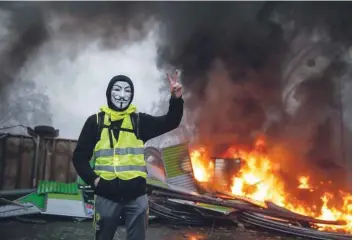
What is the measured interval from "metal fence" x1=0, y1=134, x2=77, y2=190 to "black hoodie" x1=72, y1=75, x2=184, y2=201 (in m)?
6.56

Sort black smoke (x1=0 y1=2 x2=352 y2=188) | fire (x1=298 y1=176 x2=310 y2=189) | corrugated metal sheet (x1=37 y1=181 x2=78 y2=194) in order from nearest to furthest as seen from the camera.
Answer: corrugated metal sheet (x1=37 y1=181 x2=78 y2=194) < fire (x1=298 y1=176 x2=310 y2=189) < black smoke (x1=0 y1=2 x2=352 y2=188)

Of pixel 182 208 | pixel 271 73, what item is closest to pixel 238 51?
pixel 271 73

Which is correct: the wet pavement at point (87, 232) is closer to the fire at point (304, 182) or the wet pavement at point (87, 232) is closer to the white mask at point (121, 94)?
the fire at point (304, 182)

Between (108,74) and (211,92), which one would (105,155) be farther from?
(211,92)

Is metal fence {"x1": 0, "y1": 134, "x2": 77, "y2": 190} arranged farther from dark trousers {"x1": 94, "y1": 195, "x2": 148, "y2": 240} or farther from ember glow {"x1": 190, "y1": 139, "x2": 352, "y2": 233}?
dark trousers {"x1": 94, "y1": 195, "x2": 148, "y2": 240}

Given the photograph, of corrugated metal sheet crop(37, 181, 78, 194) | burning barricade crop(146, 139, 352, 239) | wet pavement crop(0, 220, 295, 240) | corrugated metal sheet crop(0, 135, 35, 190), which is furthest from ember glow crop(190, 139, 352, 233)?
corrugated metal sheet crop(0, 135, 35, 190)

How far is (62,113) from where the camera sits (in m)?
9.99

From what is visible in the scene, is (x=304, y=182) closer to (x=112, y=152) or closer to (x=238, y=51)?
(x=238, y=51)

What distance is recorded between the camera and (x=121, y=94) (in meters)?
3.26

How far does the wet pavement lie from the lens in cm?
652

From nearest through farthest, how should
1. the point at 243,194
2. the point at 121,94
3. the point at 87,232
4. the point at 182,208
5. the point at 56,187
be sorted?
the point at 121,94, the point at 87,232, the point at 182,208, the point at 56,187, the point at 243,194

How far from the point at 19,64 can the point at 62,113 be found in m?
1.69

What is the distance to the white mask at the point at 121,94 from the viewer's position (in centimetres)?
324

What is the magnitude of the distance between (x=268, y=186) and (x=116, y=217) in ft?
26.0
